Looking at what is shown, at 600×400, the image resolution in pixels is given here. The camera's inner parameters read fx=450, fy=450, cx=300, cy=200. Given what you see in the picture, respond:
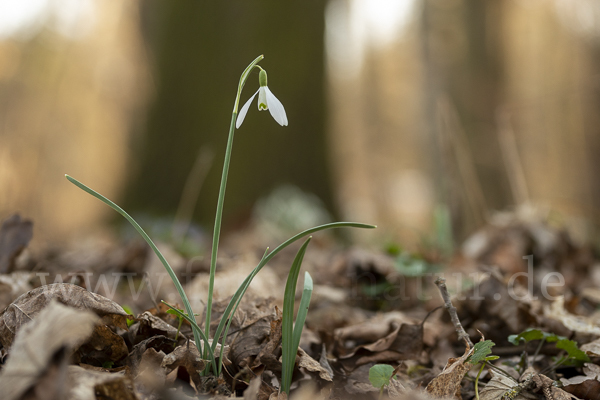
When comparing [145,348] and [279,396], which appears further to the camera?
[145,348]

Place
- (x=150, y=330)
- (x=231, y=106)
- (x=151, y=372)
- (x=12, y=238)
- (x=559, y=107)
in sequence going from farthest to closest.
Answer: (x=559, y=107) → (x=231, y=106) → (x=12, y=238) → (x=150, y=330) → (x=151, y=372)

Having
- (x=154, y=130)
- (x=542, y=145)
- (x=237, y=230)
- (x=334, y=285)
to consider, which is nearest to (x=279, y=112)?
(x=334, y=285)

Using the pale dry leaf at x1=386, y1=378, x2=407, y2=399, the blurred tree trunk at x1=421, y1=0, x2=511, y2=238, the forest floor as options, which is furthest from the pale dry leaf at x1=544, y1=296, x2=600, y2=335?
the blurred tree trunk at x1=421, y1=0, x2=511, y2=238

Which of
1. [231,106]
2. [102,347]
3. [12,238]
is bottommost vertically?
[102,347]

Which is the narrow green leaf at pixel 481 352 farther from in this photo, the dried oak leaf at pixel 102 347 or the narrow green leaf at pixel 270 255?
the dried oak leaf at pixel 102 347

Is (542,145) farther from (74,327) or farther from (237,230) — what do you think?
(74,327)

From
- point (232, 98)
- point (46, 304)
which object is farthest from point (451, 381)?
point (232, 98)

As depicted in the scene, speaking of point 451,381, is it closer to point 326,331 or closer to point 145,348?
point 326,331
